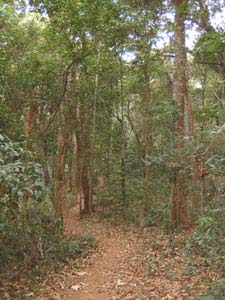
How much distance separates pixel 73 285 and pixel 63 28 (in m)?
5.22

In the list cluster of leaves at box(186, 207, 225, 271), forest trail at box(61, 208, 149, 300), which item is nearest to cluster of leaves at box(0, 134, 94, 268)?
forest trail at box(61, 208, 149, 300)

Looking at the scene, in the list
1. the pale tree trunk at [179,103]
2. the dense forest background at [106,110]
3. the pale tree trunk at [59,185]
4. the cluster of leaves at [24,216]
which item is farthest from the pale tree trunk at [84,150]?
the cluster of leaves at [24,216]

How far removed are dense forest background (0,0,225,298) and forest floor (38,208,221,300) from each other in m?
0.62

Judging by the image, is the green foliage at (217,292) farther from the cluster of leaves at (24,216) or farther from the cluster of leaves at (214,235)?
the cluster of leaves at (24,216)

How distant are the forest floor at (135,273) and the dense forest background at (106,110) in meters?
0.62

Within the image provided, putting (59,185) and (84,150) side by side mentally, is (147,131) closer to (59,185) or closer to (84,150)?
(84,150)

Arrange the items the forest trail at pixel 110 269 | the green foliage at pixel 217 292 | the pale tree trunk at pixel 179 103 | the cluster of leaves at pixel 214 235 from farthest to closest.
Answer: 1. the pale tree trunk at pixel 179 103
2. the forest trail at pixel 110 269
3. the cluster of leaves at pixel 214 235
4. the green foliage at pixel 217 292

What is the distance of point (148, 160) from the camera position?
30.5 feet

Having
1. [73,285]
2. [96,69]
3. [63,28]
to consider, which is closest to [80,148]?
[96,69]

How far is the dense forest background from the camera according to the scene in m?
5.92

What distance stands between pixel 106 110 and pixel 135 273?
6.95m

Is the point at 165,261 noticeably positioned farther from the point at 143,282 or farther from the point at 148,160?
the point at 148,160

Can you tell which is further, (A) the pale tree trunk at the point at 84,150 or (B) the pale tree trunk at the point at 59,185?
(A) the pale tree trunk at the point at 84,150

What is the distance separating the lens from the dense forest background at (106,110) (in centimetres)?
592
